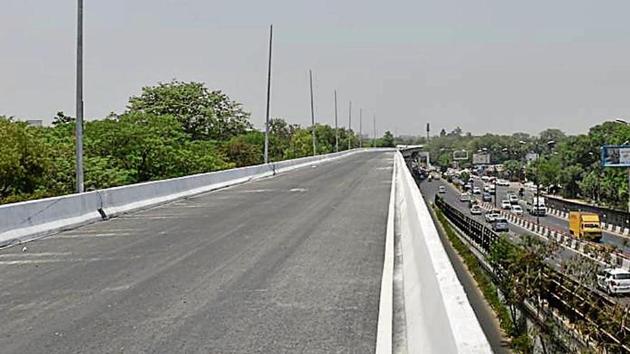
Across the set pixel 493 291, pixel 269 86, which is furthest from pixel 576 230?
pixel 493 291

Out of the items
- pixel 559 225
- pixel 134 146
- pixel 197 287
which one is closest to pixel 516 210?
pixel 559 225

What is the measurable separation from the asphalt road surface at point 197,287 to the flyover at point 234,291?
0.02m

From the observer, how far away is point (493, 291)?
103ft

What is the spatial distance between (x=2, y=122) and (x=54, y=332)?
39208 millimetres

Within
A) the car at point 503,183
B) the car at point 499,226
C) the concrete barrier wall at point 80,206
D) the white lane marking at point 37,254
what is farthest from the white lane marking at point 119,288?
the car at point 503,183

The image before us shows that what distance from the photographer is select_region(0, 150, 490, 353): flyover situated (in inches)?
291

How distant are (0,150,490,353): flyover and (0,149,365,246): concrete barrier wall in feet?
1.23

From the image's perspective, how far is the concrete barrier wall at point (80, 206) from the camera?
15.8 m

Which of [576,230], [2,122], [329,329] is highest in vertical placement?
[2,122]

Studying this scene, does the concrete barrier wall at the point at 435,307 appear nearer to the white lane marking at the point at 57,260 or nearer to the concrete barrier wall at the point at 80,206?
the white lane marking at the point at 57,260

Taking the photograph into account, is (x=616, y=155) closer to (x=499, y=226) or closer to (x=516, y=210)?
(x=516, y=210)

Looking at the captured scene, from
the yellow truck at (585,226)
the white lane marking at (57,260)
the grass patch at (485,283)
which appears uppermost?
the white lane marking at (57,260)

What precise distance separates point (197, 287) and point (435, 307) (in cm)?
489

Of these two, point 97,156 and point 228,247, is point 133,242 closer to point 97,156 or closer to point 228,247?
point 228,247
